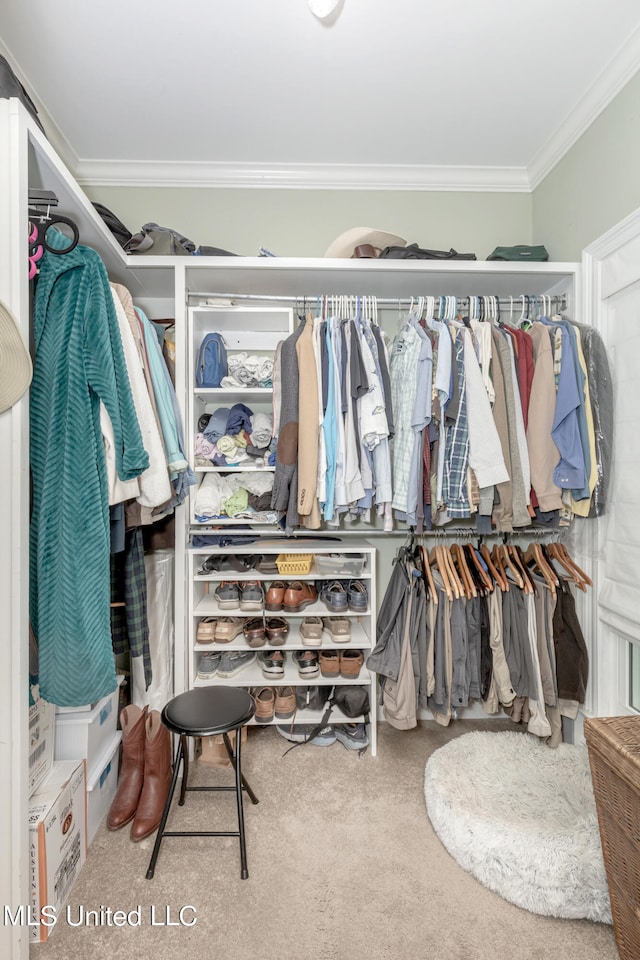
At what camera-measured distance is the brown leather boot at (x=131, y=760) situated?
1.76m

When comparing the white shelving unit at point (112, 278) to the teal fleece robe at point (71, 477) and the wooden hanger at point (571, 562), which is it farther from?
the wooden hanger at point (571, 562)

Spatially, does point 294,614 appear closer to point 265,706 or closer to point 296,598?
point 296,598

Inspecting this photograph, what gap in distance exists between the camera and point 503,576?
2070mm

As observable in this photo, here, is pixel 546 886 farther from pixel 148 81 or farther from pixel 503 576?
pixel 148 81

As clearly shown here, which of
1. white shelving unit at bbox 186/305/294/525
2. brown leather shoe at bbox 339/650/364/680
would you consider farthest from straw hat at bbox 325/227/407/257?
brown leather shoe at bbox 339/650/364/680

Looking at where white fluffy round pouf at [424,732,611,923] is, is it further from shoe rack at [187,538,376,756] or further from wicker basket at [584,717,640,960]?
shoe rack at [187,538,376,756]

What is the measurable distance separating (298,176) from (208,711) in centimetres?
245

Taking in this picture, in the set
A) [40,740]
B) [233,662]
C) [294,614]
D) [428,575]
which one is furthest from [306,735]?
[40,740]

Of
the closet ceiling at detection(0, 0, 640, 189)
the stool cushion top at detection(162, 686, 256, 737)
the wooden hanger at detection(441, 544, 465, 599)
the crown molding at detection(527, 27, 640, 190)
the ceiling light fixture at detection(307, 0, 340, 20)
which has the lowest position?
the stool cushion top at detection(162, 686, 256, 737)

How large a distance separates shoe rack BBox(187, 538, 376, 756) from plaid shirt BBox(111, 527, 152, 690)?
0.22 meters

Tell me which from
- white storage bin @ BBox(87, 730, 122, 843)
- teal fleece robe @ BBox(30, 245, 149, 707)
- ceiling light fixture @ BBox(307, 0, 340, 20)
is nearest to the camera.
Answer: teal fleece robe @ BBox(30, 245, 149, 707)

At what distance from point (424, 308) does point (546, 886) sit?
2.12 meters

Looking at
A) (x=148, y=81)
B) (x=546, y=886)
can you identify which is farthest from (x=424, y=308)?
(x=546, y=886)

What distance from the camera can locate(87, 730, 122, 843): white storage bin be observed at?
64.6 inches
